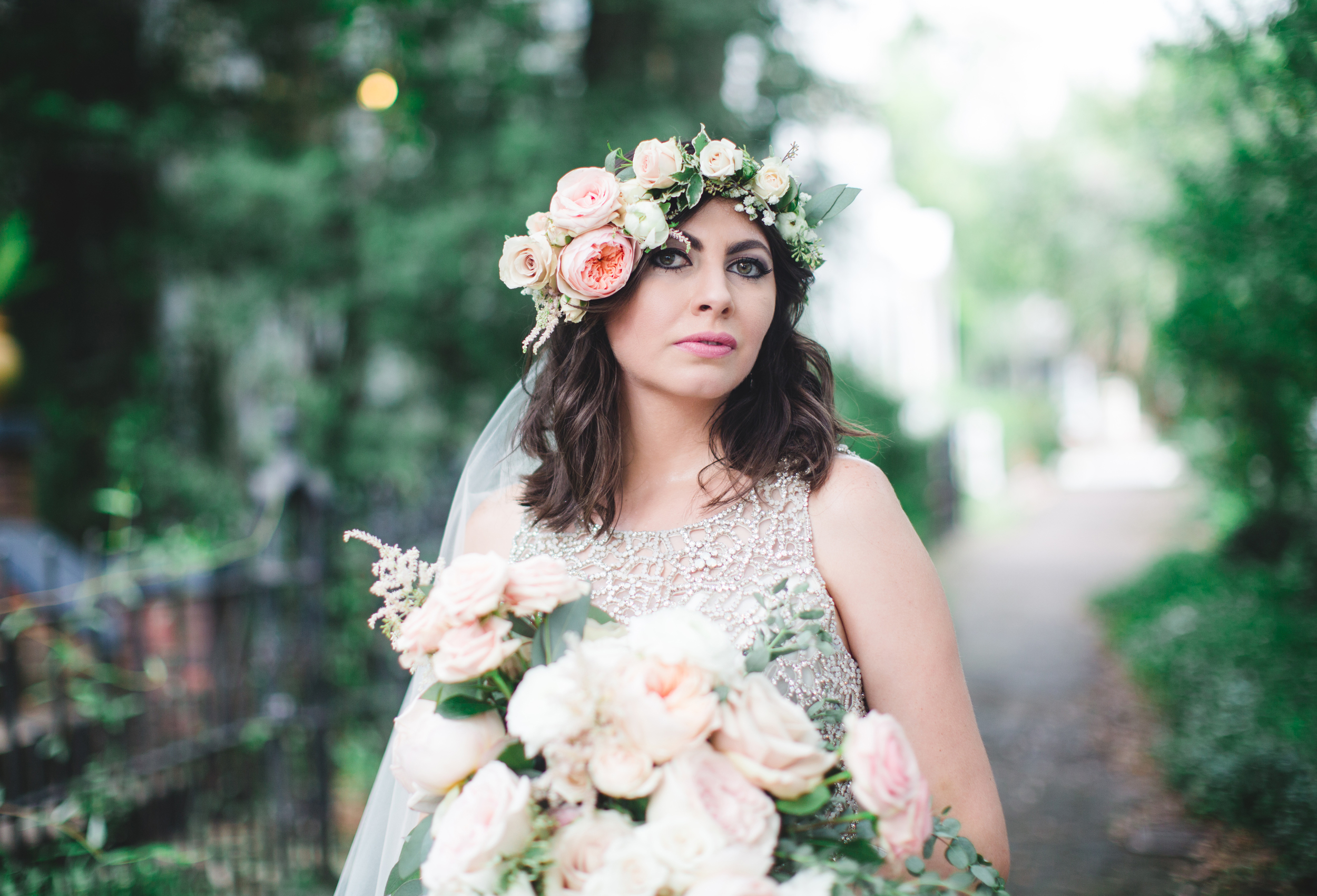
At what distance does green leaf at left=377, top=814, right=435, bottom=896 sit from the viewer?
1.48 m

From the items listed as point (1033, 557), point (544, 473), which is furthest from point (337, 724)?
point (1033, 557)

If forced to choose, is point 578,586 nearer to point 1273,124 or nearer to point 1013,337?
point 1273,124

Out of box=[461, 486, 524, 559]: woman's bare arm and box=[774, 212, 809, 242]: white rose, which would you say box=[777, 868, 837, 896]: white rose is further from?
box=[774, 212, 809, 242]: white rose

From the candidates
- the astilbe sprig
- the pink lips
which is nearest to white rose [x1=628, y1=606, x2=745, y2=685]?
the astilbe sprig

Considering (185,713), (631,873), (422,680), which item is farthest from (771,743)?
(185,713)

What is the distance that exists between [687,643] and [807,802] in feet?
0.87

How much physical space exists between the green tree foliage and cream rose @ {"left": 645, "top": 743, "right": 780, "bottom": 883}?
4359mm

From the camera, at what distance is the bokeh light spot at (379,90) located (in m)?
5.15

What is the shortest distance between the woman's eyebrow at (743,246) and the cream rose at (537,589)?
0.90 metres

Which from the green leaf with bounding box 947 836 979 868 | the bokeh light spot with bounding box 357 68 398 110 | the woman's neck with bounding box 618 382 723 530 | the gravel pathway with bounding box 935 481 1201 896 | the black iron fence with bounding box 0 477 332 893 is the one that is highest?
the bokeh light spot with bounding box 357 68 398 110

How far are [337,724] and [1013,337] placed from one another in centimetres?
2999

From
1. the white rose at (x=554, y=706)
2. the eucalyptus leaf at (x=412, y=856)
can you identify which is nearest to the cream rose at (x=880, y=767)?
the white rose at (x=554, y=706)

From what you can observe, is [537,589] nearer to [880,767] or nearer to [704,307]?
[880,767]

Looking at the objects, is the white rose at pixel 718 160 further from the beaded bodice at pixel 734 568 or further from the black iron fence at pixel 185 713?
the black iron fence at pixel 185 713
